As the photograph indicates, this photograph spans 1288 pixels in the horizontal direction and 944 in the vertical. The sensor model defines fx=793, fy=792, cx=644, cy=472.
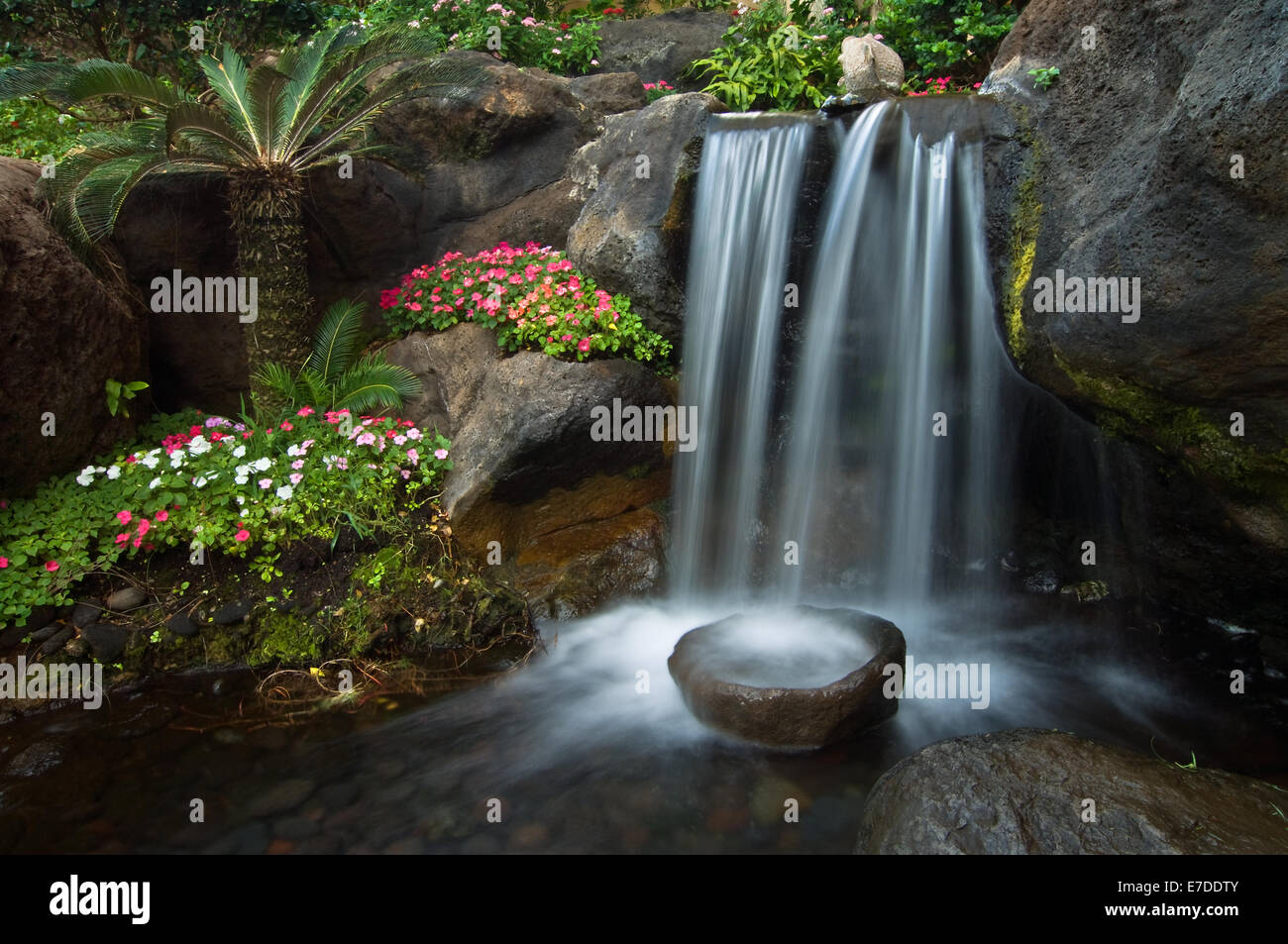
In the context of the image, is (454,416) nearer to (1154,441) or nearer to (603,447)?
(603,447)

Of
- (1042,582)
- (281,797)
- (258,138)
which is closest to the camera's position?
(281,797)

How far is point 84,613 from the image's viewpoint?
507cm

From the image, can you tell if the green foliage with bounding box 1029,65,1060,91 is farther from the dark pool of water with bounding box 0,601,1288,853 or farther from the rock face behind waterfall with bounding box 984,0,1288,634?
the dark pool of water with bounding box 0,601,1288,853

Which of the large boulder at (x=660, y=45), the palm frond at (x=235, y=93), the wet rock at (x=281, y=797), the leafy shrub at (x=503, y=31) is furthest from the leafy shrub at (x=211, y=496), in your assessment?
the large boulder at (x=660, y=45)

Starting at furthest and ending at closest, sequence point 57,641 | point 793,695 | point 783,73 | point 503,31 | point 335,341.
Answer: point 503,31 → point 783,73 → point 335,341 → point 57,641 → point 793,695

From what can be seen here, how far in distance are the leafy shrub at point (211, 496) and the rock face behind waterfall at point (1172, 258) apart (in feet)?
14.8

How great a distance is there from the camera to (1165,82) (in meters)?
4.13

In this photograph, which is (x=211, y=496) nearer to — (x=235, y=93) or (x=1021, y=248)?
(x=235, y=93)

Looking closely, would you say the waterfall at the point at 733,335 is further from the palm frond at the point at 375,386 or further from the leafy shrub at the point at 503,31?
the leafy shrub at the point at 503,31

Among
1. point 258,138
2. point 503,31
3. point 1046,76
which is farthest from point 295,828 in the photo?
point 503,31

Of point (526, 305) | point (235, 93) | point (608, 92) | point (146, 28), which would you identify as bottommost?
point (526, 305)

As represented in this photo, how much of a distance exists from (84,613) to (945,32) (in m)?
9.16

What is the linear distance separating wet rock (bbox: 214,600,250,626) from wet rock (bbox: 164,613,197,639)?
0.47ft

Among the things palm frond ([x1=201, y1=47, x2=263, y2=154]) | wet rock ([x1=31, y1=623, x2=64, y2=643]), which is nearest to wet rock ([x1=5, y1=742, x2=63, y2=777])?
wet rock ([x1=31, y1=623, x2=64, y2=643])
